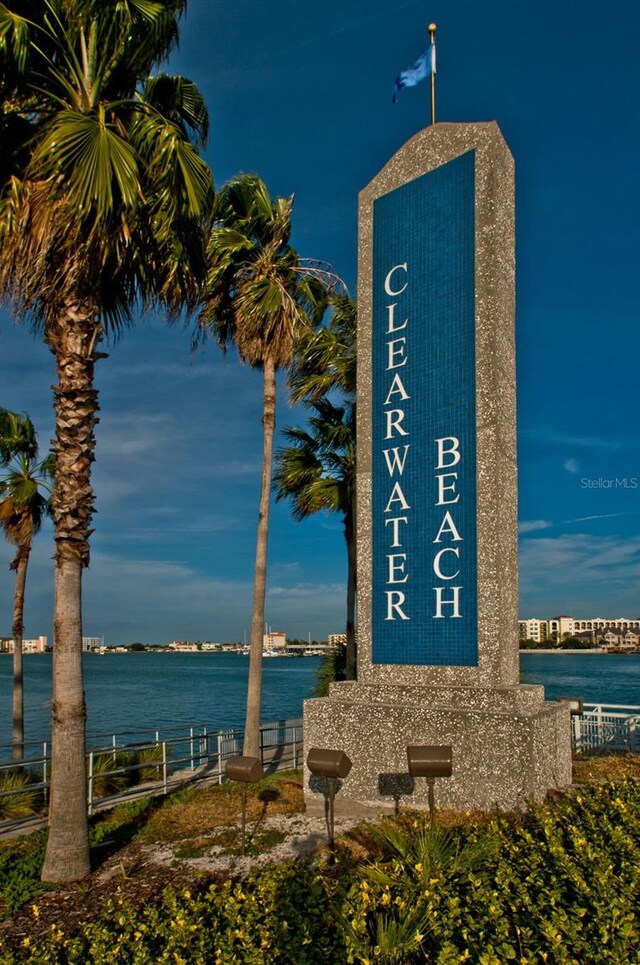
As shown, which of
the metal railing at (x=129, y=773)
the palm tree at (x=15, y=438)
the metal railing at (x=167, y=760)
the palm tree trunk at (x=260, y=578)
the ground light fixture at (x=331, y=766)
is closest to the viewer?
the ground light fixture at (x=331, y=766)

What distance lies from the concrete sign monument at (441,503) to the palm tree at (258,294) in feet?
12.9

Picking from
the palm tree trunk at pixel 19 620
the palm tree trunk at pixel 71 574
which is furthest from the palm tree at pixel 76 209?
the palm tree trunk at pixel 19 620

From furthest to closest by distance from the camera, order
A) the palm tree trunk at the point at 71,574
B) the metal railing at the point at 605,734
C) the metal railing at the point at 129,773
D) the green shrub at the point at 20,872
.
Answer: the metal railing at the point at 605,734
the metal railing at the point at 129,773
the palm tree trunk at the point at 71,574
the green shrub at the point at 20,872

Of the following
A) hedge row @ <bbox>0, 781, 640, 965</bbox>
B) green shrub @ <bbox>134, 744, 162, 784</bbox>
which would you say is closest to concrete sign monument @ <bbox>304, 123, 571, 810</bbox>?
hedge row @ <bbox>0, 781, 640, 965</bbox>

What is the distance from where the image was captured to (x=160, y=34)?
8602 millimetres

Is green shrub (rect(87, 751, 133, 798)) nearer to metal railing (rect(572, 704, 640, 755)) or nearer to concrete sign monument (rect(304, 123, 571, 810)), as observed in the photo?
concrete sign monument (rect(304, 123, 571, 810))

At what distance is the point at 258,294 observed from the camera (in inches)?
573

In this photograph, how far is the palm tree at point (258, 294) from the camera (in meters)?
14.7

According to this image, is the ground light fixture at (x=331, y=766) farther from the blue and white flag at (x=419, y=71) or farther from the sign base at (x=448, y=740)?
the blue and white flag at (x=419, y=71)

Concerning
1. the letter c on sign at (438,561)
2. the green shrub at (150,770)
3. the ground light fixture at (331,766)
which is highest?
the letter c on sign at (438,561)

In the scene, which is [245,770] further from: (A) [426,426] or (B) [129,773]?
(B) [129,773]

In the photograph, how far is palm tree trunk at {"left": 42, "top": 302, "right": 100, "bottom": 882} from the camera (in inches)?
307

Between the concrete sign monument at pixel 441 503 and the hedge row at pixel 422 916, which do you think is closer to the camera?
the hedge row at pixel 422 916

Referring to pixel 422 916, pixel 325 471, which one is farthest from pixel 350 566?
pixel 422 916
